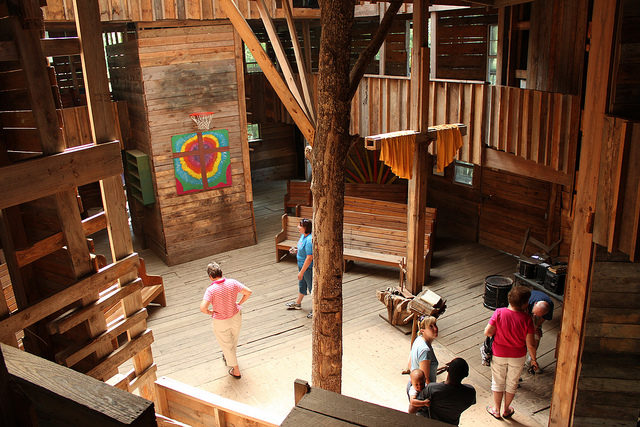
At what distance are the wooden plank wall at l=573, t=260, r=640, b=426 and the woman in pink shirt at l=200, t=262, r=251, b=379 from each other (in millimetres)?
4331

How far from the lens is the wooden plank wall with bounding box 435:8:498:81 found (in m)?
11.7

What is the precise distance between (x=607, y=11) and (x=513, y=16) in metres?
5.65

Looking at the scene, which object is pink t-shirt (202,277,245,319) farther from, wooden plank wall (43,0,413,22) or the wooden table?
wooden plank wall (43,0,413,22)

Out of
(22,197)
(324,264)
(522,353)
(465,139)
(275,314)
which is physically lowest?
(275,314)

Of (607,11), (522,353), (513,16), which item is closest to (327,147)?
(607,11)

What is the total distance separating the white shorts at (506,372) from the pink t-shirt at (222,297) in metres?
3.54

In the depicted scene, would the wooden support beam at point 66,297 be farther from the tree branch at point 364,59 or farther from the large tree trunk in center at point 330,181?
the tree branch at point 364,59

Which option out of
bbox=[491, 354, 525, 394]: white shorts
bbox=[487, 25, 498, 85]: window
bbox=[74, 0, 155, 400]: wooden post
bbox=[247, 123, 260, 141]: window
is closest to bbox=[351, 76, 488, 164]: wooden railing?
bbox=[487, 25, 498, 85]: window

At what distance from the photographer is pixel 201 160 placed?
12.2 m

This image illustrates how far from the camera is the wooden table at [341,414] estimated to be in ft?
6.23

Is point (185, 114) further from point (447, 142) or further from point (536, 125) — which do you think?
point (536, 125)

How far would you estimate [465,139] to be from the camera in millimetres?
10414

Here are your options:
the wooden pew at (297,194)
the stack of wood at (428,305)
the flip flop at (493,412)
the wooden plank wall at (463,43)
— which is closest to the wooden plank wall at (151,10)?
the wooden plank wall at (463,43)

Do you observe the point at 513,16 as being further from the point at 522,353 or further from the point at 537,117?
the point at 522,353
